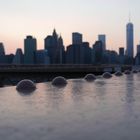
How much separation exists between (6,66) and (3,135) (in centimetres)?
3528

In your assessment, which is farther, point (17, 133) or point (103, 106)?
point (103, 106)

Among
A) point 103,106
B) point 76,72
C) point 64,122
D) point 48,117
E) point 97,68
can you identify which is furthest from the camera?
point 97,68

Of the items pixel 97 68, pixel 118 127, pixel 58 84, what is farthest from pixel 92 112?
pixel 97 68

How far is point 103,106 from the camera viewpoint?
794 cm

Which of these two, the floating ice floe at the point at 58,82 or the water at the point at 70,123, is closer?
the water at the point at 70,123

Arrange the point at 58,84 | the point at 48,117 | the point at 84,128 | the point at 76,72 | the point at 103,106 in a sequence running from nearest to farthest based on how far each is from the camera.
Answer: the point at 84,128
the point at 48,117
the point at 103,106
the point at 58,84
the point at 76,72

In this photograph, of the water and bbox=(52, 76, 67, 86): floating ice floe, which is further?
bbox=(52, 76, 67, 86): floating ice floe

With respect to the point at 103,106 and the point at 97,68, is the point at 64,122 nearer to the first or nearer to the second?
the point at 103,106

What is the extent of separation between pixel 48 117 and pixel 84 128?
128 cm

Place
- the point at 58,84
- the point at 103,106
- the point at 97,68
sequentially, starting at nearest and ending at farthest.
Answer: the point at 103,106 → the point at 58,84 → the point at 97,68

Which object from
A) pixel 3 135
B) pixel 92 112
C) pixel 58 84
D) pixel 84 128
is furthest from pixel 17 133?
pixel 58 84

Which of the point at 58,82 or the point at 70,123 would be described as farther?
the point at 58,82

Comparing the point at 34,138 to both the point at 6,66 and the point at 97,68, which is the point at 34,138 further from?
the point at 97,68

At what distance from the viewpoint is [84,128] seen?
204 inches
